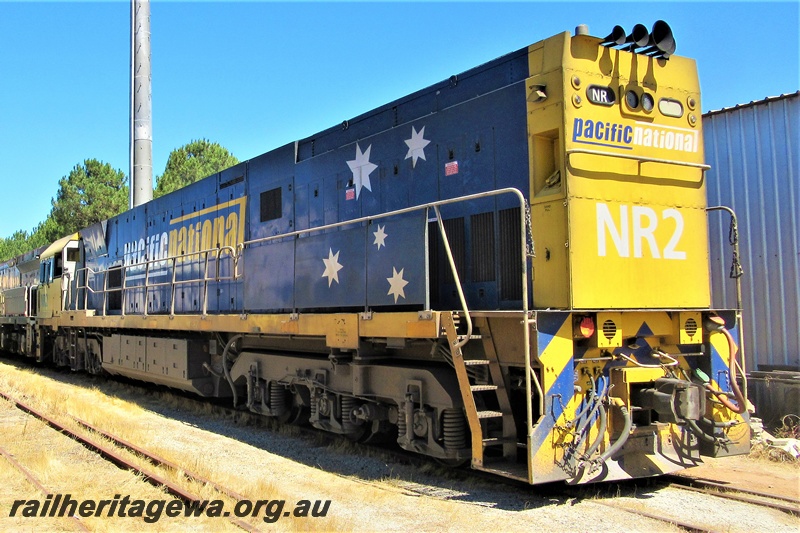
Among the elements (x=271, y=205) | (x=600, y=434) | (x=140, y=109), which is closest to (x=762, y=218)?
(x=600, y=434)

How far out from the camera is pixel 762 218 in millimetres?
8633

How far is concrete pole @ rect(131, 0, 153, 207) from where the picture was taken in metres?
24.2

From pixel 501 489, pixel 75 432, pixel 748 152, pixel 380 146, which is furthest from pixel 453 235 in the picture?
pixel 75 432

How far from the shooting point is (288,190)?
29.9ft

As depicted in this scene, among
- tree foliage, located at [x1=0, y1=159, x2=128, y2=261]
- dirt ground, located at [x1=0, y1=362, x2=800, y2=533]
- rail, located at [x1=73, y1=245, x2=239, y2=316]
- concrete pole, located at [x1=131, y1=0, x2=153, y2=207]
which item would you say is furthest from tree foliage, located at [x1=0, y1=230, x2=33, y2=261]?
dirt ground, located at [x1=0, y1=362, x2=800, y2=533]

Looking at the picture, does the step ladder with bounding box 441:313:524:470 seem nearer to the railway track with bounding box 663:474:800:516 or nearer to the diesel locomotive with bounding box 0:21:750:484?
the diesel locomotive with bounding box 0:21:750:484

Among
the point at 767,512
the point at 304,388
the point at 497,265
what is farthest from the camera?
the point at 304,388

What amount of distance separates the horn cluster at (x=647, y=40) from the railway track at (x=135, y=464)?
4928mm

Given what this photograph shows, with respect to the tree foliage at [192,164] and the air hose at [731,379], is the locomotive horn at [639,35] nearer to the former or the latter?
the air hose at [731,379]

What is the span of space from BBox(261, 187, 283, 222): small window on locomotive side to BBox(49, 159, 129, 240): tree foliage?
35.2 meters

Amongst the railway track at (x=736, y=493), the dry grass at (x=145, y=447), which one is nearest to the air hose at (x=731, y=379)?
the railway track at (x=736, y=493)

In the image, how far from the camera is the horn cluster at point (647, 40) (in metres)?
5.69

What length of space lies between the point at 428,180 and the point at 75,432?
5.85 metres

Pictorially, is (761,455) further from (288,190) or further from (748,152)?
(288,190)
